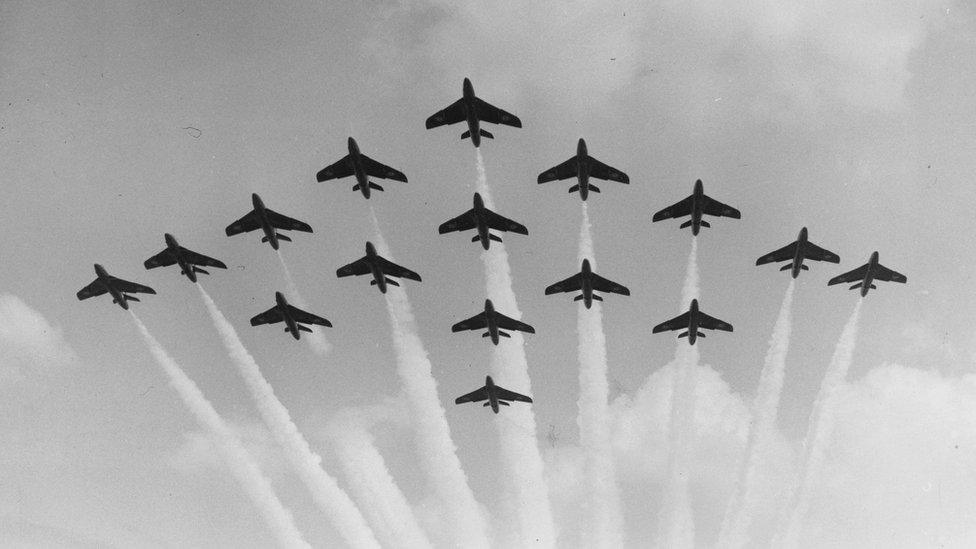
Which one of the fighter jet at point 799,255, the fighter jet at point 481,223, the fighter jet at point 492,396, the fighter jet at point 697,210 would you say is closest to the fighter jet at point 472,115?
the fighter jet at point 481,223

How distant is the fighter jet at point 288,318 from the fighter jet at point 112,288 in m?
13.6

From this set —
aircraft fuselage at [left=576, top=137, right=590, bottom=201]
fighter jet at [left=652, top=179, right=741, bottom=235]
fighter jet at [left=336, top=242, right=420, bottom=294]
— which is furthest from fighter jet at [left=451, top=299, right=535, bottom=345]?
fighter jet at [left=652, top=179, right=741, bottom=235]

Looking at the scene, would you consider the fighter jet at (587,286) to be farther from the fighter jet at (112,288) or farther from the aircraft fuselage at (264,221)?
the fighter jet at (112,288)

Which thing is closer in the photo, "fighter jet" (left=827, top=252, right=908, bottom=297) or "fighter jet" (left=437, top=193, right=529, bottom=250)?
"fighter jet" (left=437, top=193, right=529, bottom=250)

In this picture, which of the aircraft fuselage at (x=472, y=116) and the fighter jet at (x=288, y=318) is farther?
the fighter jet at (x=288, y=318)

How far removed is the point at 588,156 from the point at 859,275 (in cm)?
3175

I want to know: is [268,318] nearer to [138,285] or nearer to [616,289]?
[138,285]

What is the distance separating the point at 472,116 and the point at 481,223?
32.6 feet

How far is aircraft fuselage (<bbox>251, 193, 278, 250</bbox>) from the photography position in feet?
209

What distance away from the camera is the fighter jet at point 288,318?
217 ft

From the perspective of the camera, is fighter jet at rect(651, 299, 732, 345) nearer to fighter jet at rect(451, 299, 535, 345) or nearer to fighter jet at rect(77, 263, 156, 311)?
fighter jet at rect(451, 299, 535, 345)

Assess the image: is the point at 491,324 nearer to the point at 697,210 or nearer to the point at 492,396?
the point at 492,396

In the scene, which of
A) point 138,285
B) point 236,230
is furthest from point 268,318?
point 138,285

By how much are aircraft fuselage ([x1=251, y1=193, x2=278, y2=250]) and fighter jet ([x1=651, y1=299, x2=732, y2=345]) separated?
134ft
